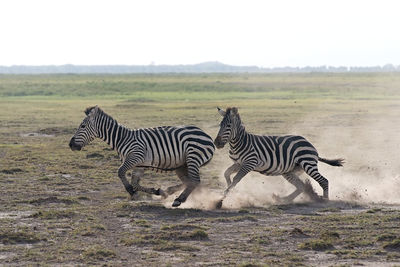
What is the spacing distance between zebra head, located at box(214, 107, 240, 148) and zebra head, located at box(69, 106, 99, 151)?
242 centimetres

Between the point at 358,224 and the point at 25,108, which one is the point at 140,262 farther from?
the point at 25,108

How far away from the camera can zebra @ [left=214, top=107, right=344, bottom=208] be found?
14242 mm

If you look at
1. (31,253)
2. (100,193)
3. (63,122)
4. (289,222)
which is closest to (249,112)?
(63,122)

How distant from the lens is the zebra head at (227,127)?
556 inches

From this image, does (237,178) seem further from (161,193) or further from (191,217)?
(191,217)

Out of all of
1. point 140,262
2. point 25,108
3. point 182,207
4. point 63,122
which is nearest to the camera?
point 140,262

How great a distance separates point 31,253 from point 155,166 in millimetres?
4467

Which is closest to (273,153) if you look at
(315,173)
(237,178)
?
(315,173)

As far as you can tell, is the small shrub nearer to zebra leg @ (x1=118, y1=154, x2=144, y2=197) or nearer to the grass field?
the grass field

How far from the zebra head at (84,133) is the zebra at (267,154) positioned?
2.43m

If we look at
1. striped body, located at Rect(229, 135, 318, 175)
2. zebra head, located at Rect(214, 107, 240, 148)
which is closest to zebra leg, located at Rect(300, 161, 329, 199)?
striped body, located at Rect(229, 135, 318, 175)

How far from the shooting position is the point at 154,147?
1384 centimetres

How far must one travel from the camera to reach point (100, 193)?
15711mm

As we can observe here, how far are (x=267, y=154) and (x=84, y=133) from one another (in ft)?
11.9
